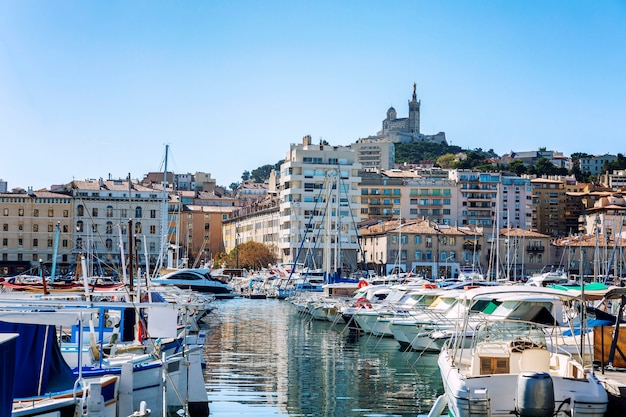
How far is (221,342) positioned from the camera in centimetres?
4244

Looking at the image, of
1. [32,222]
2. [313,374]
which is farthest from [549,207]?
[313,374]

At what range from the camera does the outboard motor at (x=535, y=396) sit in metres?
16.9

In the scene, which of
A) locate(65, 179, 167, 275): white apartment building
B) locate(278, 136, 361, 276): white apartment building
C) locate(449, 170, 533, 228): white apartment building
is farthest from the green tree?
locate(449, 170, 533, 228): white apartment building

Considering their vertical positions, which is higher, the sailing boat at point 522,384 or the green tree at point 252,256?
the green tree at point 252,256

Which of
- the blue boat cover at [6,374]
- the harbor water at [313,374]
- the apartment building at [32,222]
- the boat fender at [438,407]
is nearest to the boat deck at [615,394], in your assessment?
the boat fender at [438,407]

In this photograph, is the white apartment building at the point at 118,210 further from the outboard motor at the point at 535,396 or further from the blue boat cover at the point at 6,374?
the blue boat cover at the point at 6,374

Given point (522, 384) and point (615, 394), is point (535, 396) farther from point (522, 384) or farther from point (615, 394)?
point (615, 394)

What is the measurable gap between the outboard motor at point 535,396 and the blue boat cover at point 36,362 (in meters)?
7.92

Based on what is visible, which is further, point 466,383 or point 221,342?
point 221,342

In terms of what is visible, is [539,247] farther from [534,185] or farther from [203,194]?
[203,194]

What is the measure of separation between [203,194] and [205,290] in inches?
3836

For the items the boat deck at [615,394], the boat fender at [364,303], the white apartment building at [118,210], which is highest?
the white apartment building at [118,210]

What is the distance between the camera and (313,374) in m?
32.1

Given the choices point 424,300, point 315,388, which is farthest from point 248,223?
point 315,388
